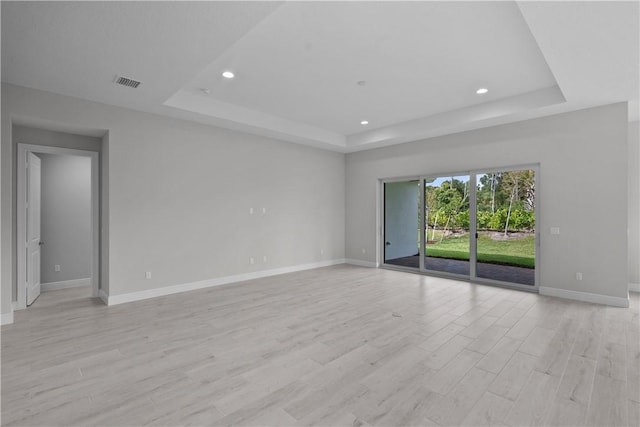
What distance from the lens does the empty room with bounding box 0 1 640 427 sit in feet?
7.64

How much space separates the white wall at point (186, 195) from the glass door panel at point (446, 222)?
2579 millimetres

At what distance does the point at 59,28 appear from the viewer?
8.60ft

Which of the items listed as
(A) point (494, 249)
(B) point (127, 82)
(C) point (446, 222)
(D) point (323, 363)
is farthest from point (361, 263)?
(B) point (127, 82)

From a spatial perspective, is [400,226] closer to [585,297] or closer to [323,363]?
[585,297]

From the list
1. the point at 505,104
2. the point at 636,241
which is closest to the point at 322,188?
the point at 505,104

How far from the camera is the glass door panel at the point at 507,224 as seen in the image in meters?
5.24

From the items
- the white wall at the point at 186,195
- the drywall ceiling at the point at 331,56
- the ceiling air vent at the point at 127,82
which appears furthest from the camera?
the white wall at the point at 186,195

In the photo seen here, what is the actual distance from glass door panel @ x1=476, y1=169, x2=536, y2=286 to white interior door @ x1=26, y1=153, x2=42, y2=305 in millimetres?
7412

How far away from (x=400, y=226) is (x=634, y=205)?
13.6 feet

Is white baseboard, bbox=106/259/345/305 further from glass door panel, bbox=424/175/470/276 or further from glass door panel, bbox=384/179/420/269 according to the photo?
glass door panel, bbox=424/175/470/276

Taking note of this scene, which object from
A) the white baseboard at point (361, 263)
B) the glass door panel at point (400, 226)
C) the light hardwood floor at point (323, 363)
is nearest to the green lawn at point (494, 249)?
the glass door panel at point (400, 226)

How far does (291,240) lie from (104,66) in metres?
4.45

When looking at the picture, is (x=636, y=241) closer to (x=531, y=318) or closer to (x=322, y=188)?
(x=531, y=318)

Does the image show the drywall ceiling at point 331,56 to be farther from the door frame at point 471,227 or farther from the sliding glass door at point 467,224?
the sliding glass door at point 467,224
